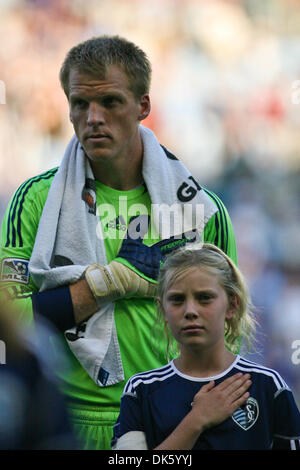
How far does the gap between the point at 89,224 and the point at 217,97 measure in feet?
7.99

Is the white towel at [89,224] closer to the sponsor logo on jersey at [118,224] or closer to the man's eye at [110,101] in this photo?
the sponsor logo on jersey at [118,224]

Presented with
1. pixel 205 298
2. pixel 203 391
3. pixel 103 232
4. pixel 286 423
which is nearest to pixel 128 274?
pixel 103 232

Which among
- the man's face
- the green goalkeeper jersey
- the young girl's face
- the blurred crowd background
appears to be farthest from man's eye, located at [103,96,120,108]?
the blurred crowd background

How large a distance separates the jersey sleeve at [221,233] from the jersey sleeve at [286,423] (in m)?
0.47

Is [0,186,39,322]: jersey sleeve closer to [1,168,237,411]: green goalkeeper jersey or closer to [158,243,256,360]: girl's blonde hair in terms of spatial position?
[1,168,237,411]: green goalkeeper jersey

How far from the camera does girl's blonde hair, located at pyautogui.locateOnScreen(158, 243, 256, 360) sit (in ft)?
4.39

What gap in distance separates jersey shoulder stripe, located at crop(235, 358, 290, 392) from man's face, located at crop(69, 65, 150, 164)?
1.90ft

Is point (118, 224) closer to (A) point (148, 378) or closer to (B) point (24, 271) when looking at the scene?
(B) point (24, 271)

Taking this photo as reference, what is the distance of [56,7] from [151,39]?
0.55 meters

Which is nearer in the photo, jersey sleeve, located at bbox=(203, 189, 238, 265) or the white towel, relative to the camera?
the white towel

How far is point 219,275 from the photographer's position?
1339 millimetres

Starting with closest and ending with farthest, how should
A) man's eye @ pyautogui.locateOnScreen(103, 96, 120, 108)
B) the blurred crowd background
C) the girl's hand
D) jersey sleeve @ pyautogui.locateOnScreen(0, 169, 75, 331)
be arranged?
the girl's hand, jersey sleeve @ pyautogui.locateOnScreen(0, 169, 75, 331), man's eye @ pyautogui.locateOnScreen(103, 96, 120, 108), the blurred crowd background

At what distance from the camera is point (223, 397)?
122cm
